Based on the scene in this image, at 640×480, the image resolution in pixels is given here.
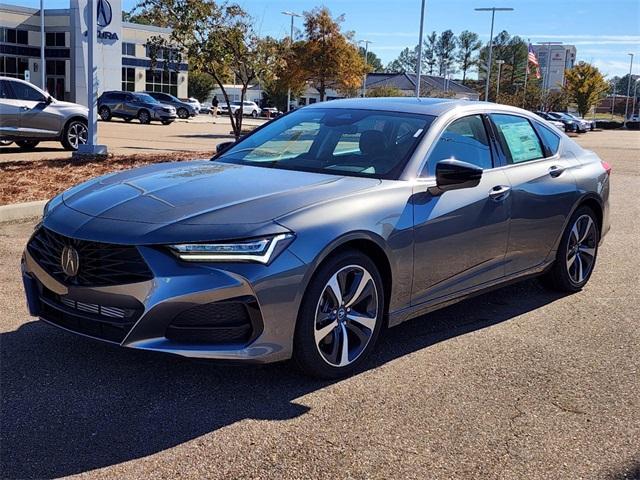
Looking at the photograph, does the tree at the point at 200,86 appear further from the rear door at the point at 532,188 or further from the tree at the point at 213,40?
the rear door at the point at 532,188

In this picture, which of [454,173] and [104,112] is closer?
[454,173]

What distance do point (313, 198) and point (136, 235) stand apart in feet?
3.25

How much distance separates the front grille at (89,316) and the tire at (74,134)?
12.6 m

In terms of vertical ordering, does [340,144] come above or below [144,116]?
above

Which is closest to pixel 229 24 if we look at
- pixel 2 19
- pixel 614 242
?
pixel 614 242

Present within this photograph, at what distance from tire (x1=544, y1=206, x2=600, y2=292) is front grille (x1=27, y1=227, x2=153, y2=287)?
12.3ft

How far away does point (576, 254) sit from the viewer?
6191mm

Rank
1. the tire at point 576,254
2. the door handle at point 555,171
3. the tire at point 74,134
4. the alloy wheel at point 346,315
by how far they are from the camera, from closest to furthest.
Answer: the alloy wheel at point 346,315 < the door handle at point 555,171 < the tire at point 576,254 < the tire at point 74,134

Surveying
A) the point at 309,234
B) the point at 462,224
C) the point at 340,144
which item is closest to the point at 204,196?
the point at 309,234

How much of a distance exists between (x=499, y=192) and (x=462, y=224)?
0.54 m

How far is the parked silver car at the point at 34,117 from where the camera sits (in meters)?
14.9

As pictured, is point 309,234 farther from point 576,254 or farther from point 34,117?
point 34,117

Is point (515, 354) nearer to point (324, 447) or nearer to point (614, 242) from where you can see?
point (324, 447)

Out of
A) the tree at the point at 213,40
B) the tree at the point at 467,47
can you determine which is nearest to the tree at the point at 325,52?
the tree at the point at 213,40
